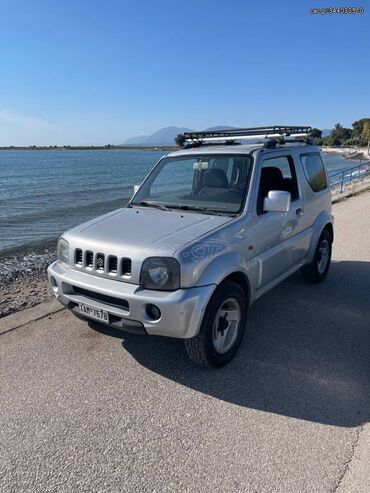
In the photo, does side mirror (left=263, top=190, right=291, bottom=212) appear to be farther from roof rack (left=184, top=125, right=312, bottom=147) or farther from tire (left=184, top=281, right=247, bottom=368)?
roof rack (left=184, top=125, right=312, bottom=147)

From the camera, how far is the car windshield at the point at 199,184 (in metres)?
3.95

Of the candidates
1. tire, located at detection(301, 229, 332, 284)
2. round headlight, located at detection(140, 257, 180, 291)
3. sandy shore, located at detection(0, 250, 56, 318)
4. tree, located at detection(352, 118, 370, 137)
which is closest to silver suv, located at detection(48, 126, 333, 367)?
round headlight, located at detection(140, 257, 180, 291)

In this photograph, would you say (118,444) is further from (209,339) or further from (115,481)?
(209,339)

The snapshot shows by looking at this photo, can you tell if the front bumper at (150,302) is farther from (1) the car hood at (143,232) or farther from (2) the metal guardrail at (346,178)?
(2) the metal guardrail at (346,178)

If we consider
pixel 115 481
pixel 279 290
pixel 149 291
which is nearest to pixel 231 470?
pixel 115 481

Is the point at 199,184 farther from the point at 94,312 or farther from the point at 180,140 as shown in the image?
the point at 94,312

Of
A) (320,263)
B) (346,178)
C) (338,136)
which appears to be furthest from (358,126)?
(320,263)

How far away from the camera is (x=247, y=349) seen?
154 inches

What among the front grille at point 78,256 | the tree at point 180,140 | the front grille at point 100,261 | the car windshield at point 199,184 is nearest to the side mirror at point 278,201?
the car windshield at point 199,184

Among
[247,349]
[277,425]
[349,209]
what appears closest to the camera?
[277,425]

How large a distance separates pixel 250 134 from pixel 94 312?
3.14 metres

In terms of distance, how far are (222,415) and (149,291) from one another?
107cm

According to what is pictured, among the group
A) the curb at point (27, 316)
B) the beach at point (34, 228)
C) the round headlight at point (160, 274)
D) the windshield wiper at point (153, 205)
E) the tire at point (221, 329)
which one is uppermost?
the windshield wiper at point (153, 205)

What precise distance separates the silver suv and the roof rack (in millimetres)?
19
